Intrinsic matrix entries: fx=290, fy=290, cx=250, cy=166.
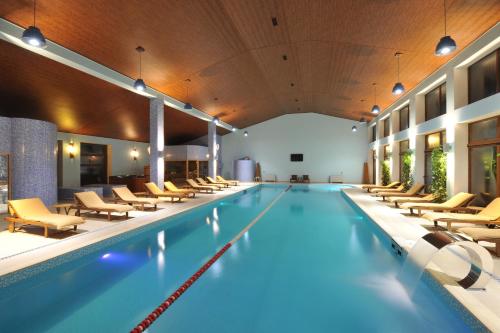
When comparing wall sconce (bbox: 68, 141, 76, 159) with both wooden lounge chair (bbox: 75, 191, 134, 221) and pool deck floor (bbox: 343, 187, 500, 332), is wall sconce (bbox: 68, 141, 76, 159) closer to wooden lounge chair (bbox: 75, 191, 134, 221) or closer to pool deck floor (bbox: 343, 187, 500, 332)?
wooden lounge chair (bbox: 75, 191, 134, 221)

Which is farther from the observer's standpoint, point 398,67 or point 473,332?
point 398,67

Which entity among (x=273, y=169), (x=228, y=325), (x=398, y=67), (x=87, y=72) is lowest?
(x=228, y=325)

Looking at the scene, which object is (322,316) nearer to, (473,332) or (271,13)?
(473,332)

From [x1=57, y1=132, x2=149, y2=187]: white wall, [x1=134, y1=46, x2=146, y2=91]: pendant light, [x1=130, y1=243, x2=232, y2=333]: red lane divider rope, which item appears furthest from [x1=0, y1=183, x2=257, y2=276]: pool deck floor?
[x1=57, y1=132, x2=149, y2=187]: white wall

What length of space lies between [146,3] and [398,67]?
695cm

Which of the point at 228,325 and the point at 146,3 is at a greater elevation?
the point at 146,3

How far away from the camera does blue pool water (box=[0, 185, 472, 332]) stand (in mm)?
2842

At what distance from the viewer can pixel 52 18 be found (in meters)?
5.16

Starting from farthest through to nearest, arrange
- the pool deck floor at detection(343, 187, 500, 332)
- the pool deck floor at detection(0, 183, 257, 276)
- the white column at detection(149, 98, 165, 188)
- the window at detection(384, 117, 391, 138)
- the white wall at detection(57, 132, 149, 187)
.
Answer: the window at detection(384, 117, 391, 138)
the white wall at detection(57, 132, 149, 187)
the white column at detection(149, 98, 165, 188)
the pool deck floor at detection(0, 183, 257, 276)
the pool deck floor at detection(343, 187, 500, 332)

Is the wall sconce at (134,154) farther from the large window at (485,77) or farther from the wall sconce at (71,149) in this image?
the large window at (485,77)

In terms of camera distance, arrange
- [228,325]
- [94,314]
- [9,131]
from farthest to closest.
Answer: [9,131] → [94,314] → [228,325]

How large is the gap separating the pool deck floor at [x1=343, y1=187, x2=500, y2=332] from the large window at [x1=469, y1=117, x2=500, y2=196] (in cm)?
166

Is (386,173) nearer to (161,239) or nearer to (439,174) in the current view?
(439,174)

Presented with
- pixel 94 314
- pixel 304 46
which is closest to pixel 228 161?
pixel 304 46
